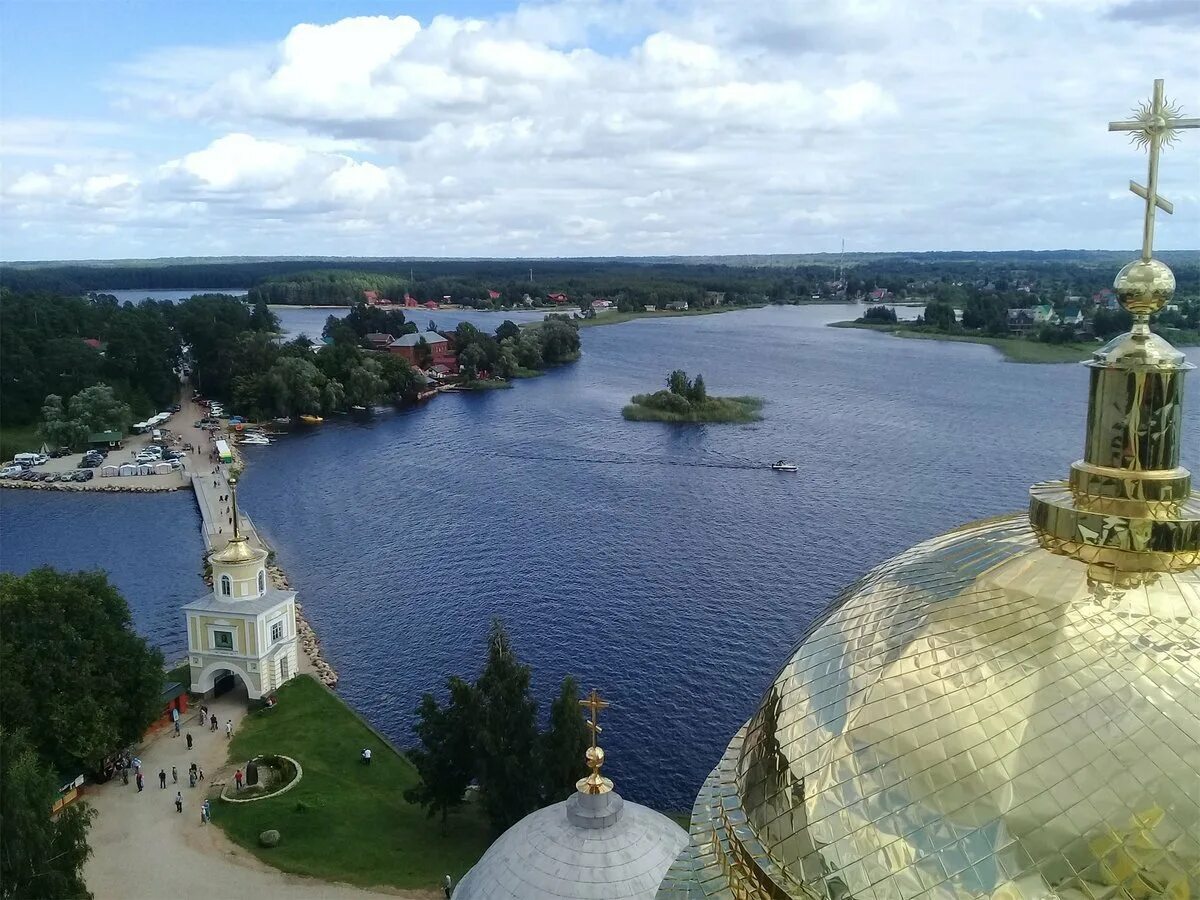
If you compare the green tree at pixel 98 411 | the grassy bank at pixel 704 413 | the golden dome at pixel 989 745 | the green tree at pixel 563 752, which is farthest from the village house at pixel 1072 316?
the golden dome at pixel 989 745

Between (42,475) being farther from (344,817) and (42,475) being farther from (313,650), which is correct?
(344,817)

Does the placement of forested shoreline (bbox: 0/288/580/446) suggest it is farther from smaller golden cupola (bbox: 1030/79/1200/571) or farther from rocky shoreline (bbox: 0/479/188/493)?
smaller golden cupola (bbox: 1030/79/1200/571)

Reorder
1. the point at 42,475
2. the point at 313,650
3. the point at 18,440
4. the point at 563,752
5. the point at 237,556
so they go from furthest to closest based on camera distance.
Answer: the point at 18,440, the point at 42,475, the point at 313,650, the point at 237,556, the point at 563,752

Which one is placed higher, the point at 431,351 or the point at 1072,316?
the point at 1072,316

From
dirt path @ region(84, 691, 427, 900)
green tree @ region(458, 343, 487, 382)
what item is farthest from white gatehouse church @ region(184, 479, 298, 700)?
green tree @ region(458, 343, 487, 382)

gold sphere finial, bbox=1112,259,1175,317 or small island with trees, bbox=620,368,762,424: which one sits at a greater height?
gold sphere finial, bbox=1112,259,1175,317

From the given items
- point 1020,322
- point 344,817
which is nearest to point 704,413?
point 344,817

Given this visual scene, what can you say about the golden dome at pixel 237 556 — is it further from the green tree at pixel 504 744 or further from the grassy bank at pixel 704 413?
the grassy bank at pixel 704 413
